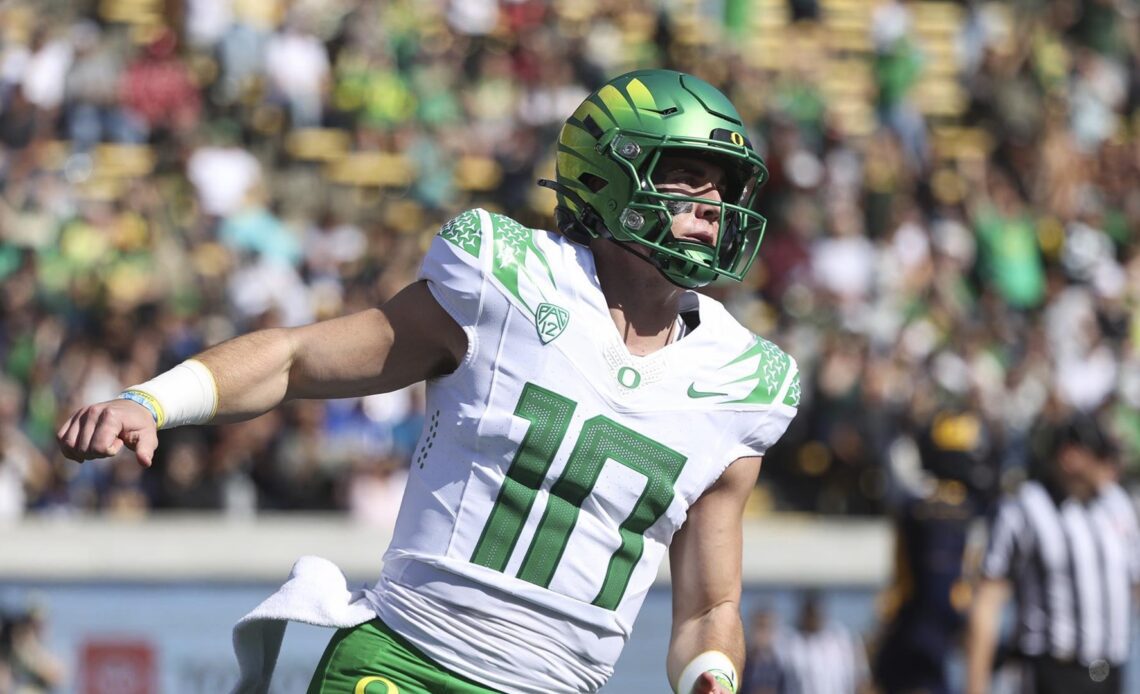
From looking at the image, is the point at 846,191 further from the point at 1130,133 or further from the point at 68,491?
the point at 68,491

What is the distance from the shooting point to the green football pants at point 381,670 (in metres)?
3.49

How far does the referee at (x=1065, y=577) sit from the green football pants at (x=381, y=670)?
492 centimetres

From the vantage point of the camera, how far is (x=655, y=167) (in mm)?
3668

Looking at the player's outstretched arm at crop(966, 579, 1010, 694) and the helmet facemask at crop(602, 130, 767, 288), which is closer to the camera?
the helmet facemask at crop(602, 130, 767, 288)

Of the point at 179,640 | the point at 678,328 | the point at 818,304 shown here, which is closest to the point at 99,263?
the point at 179,640

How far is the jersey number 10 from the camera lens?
351 centimetres

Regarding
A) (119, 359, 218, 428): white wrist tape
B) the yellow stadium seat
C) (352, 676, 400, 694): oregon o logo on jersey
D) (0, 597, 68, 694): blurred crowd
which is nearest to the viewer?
(119, 359, 218, 428): white wrist tape

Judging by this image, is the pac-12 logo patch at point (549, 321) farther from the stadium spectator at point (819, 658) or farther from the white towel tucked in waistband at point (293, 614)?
the stadium spectator at point (819, 658)

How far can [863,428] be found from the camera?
11.1 m

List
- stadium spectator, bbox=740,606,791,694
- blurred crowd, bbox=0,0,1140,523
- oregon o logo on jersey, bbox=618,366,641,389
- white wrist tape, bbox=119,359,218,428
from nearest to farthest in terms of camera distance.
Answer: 1. white wrist tape, bbox=119,359,218,428
2. oregon o logo on jersey, bbox=618,366,641,389
3. stadium spectator, bbox=740,606,791,694
4. blurred crowd, bbox=0,0,1140,523

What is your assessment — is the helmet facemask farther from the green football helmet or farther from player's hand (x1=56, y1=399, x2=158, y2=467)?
player's hand (x1=56, y1=399, x2=158, y2=467)

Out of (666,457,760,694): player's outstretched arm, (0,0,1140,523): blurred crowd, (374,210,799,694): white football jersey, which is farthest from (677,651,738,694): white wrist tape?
(0,0,1140,523): blurred crowd

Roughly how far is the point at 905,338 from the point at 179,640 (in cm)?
524

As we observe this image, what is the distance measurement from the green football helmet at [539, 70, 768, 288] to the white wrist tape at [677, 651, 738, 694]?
0.72m
